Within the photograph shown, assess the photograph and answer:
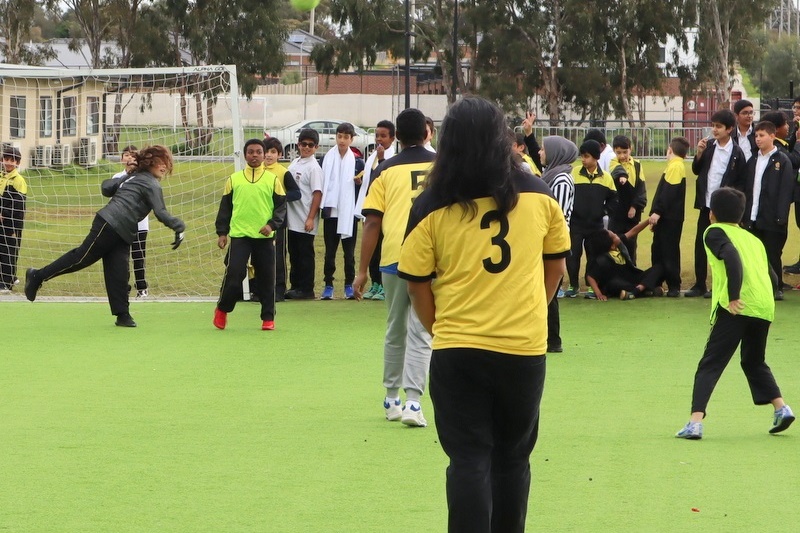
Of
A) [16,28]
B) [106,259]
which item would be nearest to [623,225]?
[106,259]

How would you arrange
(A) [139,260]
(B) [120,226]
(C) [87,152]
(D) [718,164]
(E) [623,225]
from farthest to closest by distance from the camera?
(C) [87,152], (A) [139,260], (E) [623,225], (D) [718,164], (B) [120,226]

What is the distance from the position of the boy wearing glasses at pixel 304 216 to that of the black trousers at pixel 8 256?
11.5ft

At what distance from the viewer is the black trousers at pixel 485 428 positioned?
4.00 meters

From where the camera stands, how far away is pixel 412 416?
690 cm

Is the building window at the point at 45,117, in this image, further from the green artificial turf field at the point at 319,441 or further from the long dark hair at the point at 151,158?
the green artificial turf field at the point at 319,441

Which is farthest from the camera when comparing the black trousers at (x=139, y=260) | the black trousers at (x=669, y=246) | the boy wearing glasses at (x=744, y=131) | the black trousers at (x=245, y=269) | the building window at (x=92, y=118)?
the building window at (x=92, y=118)

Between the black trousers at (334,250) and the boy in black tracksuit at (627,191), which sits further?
the black trousers at (334,250)

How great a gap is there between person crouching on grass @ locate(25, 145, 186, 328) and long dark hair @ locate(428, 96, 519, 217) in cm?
708

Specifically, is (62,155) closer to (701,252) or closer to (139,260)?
(139,260)

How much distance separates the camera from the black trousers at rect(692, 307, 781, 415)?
650cm

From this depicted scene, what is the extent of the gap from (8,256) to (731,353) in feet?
33.7

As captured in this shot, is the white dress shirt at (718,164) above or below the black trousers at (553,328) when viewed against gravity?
above

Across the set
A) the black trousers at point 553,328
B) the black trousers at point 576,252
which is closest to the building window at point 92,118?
the black trousers at point 576,252

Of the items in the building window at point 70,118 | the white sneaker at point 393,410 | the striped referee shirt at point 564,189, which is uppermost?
the building window at point 70,118
